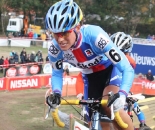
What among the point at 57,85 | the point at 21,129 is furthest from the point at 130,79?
the point at 21,129

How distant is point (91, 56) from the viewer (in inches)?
176

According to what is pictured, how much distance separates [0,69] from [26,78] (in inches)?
78.5

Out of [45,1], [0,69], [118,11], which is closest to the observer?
[0,69]

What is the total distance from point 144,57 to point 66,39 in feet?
48.6

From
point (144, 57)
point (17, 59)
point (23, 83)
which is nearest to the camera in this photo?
point (23, 83)

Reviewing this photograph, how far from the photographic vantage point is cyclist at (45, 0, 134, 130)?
397cm

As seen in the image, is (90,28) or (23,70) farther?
(23,70)

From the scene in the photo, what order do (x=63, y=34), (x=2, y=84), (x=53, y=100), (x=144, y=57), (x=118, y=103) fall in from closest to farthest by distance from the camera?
(x=118, y=103) < (x=63, y=34) < (x=53, y=100) < (x=2, y=84) < (x=144, y=57)

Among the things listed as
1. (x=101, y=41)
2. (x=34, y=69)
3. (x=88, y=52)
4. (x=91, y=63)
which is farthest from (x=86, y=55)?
(x=34, y=69)

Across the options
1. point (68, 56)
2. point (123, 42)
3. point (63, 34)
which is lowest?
point (68, 56)

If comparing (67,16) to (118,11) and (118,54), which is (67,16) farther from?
(118,11)

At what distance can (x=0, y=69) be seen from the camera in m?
17.8

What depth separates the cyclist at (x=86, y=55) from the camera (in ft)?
13.0

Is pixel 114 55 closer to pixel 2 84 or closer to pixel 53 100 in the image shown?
pixel 53 100
